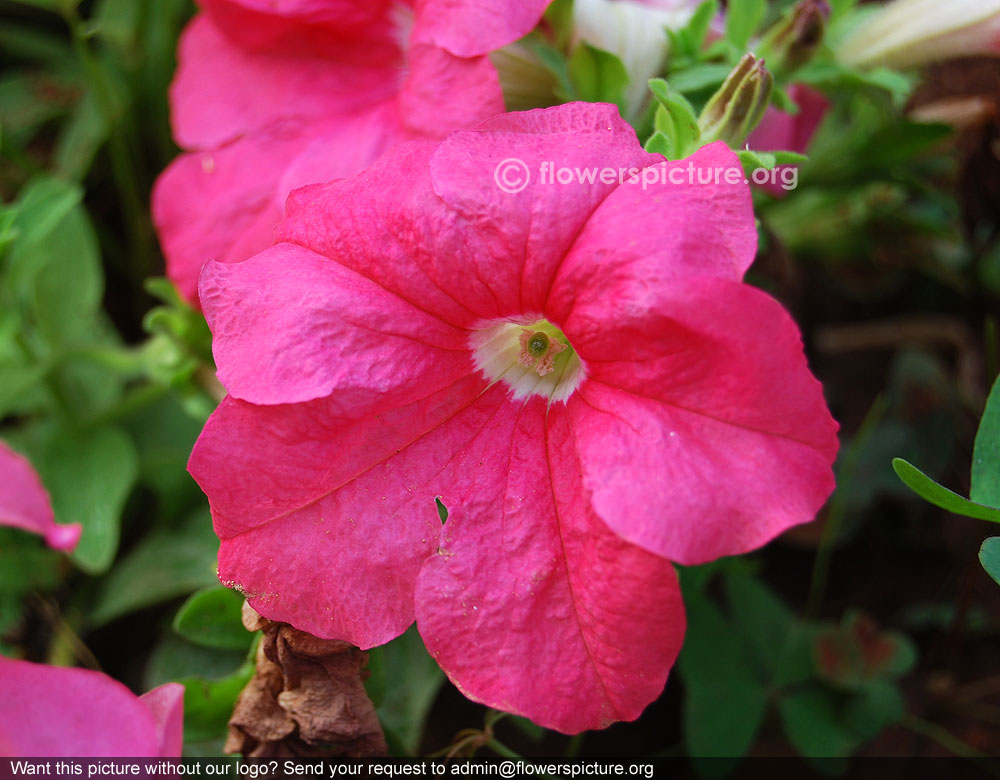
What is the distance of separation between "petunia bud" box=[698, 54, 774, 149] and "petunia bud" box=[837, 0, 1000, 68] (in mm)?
344

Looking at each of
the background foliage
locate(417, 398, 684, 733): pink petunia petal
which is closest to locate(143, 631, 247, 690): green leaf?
the background foliage

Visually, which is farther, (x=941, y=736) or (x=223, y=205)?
(x=941, y=736)

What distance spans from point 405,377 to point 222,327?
0.15m

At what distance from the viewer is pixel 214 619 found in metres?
0.80

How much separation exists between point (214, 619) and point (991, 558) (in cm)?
68

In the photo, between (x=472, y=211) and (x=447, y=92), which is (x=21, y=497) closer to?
(x=472, y=211)

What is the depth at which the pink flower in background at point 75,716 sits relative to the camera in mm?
617

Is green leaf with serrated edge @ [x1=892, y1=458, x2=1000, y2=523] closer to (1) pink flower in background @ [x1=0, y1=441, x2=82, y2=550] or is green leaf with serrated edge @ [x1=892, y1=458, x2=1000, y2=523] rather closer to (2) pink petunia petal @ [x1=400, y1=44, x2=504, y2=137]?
(2) pink petunia petal @ [x1=400, y1=44, x2=504, y2=137]

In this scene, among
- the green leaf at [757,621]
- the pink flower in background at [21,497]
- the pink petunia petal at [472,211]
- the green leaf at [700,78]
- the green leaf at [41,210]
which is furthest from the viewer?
the green leaf at [757,621]

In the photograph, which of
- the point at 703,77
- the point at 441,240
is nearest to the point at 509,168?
the point at 441,240

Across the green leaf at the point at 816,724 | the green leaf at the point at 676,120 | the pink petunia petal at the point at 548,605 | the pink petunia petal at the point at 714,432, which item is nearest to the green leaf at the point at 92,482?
the pink petunia petal at the point at 548,605

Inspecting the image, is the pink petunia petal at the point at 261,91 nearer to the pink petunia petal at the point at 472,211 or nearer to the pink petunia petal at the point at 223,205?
the pink petunia petal at the point at 223,205

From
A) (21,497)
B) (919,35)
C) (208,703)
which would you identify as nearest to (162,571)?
(208,703)

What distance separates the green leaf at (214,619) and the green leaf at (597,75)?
24.7 inches
